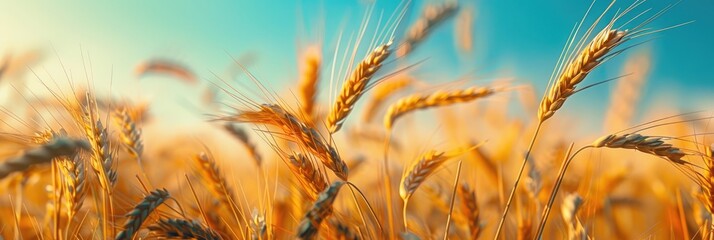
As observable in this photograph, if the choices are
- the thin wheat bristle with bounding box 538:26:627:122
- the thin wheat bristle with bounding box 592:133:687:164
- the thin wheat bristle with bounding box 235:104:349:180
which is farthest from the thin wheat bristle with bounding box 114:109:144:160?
the thin wheat bristle with bounding box 592:133:687:164

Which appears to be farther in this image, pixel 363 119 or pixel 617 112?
pixel 617 112

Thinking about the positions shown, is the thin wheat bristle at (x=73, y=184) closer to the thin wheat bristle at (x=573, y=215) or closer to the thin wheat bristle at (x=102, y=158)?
→ the thin wheat bristle at (x=102, y=158)

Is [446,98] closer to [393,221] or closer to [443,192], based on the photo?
[443,192]

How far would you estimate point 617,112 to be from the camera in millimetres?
4992

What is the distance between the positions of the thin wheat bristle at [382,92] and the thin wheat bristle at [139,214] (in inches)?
75.9

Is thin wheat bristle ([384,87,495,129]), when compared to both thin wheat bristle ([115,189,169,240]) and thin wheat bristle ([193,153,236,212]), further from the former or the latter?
thin wheat bristle ([115,189,169,240])

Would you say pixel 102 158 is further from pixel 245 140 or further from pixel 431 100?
pixel 431 100

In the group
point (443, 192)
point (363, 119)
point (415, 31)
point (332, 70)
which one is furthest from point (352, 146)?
point (332, 70)

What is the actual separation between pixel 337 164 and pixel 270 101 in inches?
10.3

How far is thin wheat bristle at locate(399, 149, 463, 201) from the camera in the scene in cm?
143

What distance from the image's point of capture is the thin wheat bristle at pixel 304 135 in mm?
1248

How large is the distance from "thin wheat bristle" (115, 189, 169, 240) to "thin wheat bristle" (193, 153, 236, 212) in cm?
46

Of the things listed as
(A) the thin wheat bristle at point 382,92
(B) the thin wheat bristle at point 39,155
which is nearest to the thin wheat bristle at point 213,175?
(B) the thin wheat bristle at point 39,155

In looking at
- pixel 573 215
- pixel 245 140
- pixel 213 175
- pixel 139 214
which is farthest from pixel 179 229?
pixel 245 140
